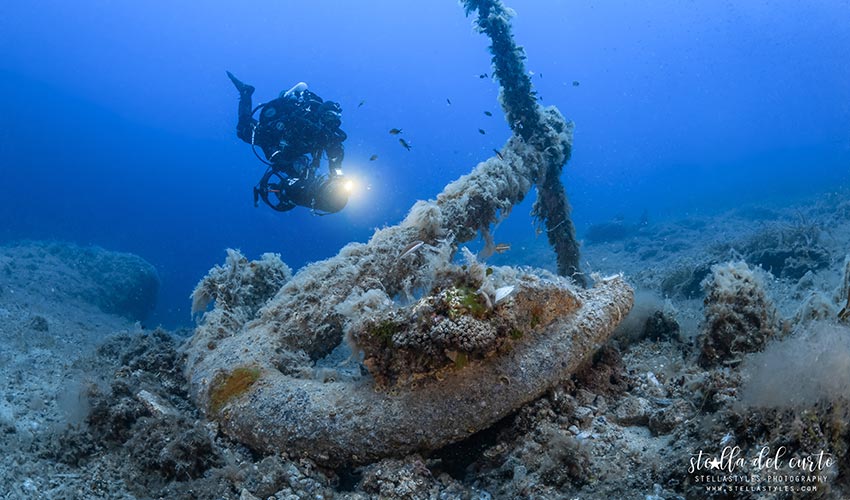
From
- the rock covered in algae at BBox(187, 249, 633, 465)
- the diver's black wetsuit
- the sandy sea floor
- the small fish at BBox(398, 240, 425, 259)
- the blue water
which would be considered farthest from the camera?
the blue water

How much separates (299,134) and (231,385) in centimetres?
734

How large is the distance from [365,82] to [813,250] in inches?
4693

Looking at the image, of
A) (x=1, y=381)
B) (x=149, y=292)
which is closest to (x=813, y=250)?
(x=1, y=381)

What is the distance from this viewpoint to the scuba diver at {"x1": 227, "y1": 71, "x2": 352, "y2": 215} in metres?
9.94

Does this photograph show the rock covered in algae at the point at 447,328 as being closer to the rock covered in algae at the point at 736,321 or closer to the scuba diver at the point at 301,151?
the rock covered in algae at the point at 736,321

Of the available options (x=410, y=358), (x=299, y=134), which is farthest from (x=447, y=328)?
(x=299, y=134)

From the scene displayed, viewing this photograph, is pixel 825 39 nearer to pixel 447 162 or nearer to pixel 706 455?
pixel 447 162

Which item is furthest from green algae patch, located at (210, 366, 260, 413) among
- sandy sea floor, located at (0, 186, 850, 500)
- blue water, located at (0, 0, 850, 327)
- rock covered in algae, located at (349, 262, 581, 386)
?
blue water, located at (0, 0, 850, 327)

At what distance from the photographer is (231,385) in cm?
413

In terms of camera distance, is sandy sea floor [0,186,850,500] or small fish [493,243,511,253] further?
small fish [493,243,511,253]

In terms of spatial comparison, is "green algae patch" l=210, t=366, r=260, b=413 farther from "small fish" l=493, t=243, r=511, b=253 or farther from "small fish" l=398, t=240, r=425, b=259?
"small fish" l=493, t=243, r=511, b=253

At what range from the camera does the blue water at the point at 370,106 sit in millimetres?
64250

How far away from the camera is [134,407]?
4.11 meters

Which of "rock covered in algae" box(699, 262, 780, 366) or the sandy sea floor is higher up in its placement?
→ "rock covered in algae" box(699, 262, 780, 366)
